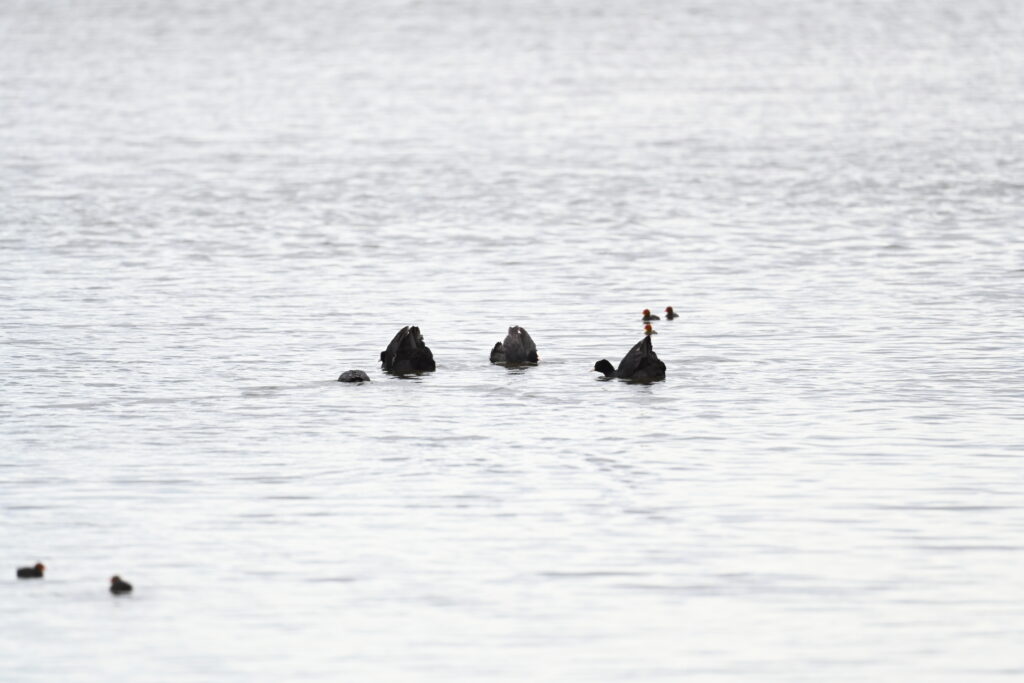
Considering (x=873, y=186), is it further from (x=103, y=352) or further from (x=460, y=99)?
(x=460, y=99)

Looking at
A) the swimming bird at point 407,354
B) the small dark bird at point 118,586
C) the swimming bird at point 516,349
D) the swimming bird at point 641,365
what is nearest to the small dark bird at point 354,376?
the swimming bird at point 407,354

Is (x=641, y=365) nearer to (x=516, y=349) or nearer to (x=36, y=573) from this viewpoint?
(x=516, y=349)

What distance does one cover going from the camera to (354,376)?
113ft

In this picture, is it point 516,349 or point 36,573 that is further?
point 516,349

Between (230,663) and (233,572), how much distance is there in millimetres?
3040

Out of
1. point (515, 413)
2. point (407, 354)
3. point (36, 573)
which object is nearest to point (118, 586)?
point (36, 573)

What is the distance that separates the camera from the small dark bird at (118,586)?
→ 22.5 meters

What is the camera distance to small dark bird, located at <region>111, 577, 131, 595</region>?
74.0 feet

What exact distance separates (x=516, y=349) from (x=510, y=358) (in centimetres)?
25

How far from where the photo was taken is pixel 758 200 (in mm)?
63531

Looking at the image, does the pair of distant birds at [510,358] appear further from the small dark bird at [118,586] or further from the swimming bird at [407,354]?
the small dark bird at [118,586]

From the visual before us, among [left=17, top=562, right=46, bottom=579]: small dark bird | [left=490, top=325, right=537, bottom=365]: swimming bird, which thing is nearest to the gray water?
[left=17, top=562, right=46, bottom=579]: small dark bird

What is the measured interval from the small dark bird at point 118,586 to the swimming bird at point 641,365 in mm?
13536

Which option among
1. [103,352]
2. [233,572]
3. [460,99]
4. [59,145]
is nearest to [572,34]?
[460,99]
